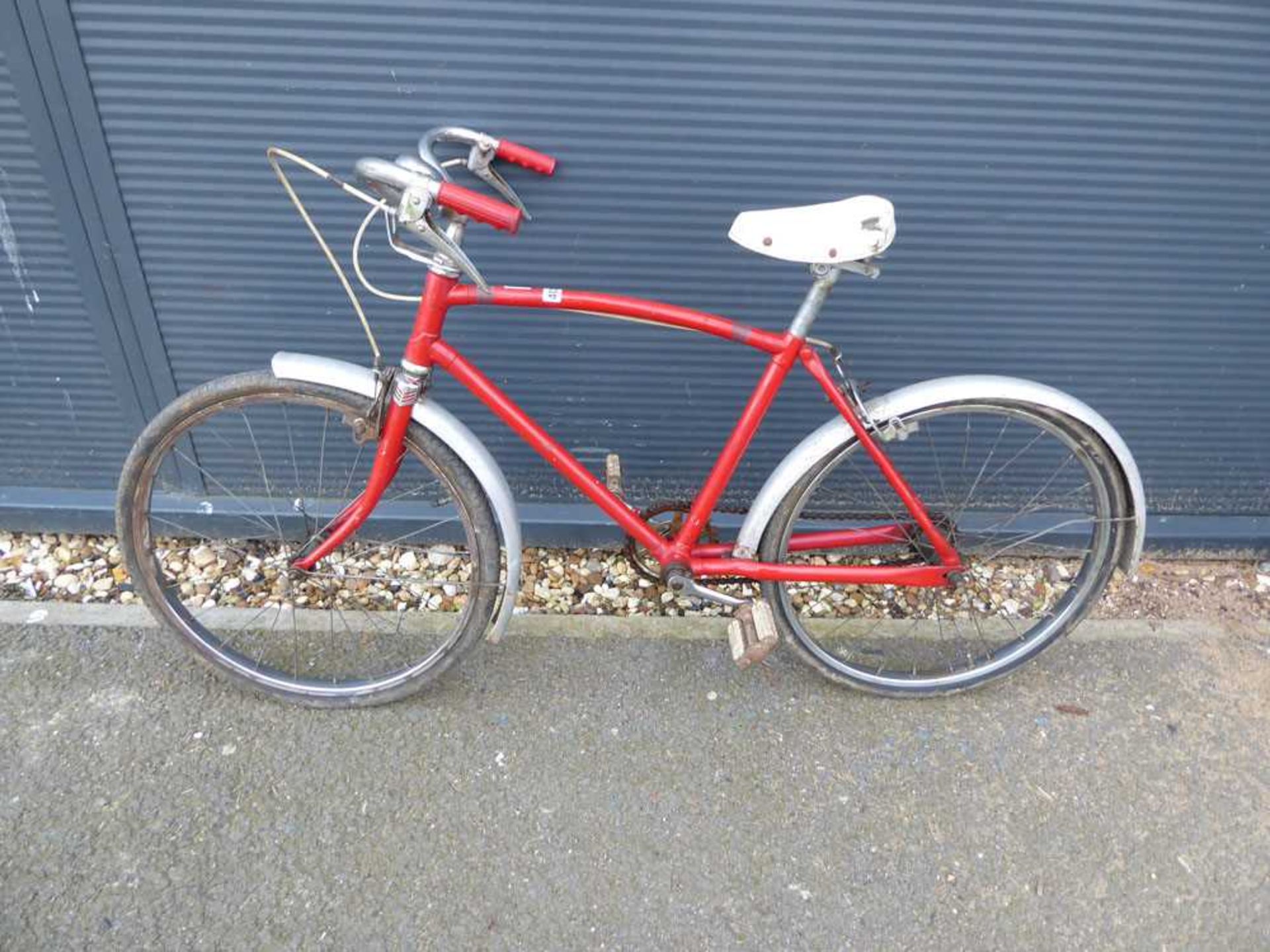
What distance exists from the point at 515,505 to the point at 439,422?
1.13 feet

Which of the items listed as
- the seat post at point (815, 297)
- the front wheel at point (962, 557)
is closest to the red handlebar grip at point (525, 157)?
the seat post at point (815, 297)

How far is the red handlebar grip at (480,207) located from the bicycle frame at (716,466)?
0.72 feet

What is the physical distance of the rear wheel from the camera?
2.41 metres

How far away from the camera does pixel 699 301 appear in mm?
2600

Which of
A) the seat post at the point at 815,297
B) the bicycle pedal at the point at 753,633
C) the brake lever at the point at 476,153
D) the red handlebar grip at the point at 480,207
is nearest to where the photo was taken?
the red handlebar grip at the point at 480,207

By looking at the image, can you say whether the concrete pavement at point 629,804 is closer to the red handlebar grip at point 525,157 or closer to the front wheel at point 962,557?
the front wheel at point 962,557

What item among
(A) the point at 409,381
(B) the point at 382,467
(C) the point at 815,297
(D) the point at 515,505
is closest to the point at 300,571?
(B) the point at 382,467

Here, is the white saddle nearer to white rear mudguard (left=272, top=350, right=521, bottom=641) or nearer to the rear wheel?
white rear mudguard (left=272, top=350, right=521, bottom=641)

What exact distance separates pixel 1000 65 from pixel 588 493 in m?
1.54

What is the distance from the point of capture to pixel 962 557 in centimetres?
265

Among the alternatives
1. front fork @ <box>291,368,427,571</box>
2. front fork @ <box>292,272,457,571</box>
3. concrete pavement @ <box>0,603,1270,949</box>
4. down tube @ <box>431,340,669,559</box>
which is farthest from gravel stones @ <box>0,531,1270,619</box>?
front fork @ <box>292,272,457,571</box>

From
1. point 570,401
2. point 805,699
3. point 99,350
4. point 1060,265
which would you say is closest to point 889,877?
point 805,699

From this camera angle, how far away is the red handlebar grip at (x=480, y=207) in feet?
5.88

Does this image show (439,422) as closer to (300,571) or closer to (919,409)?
(300,571)
